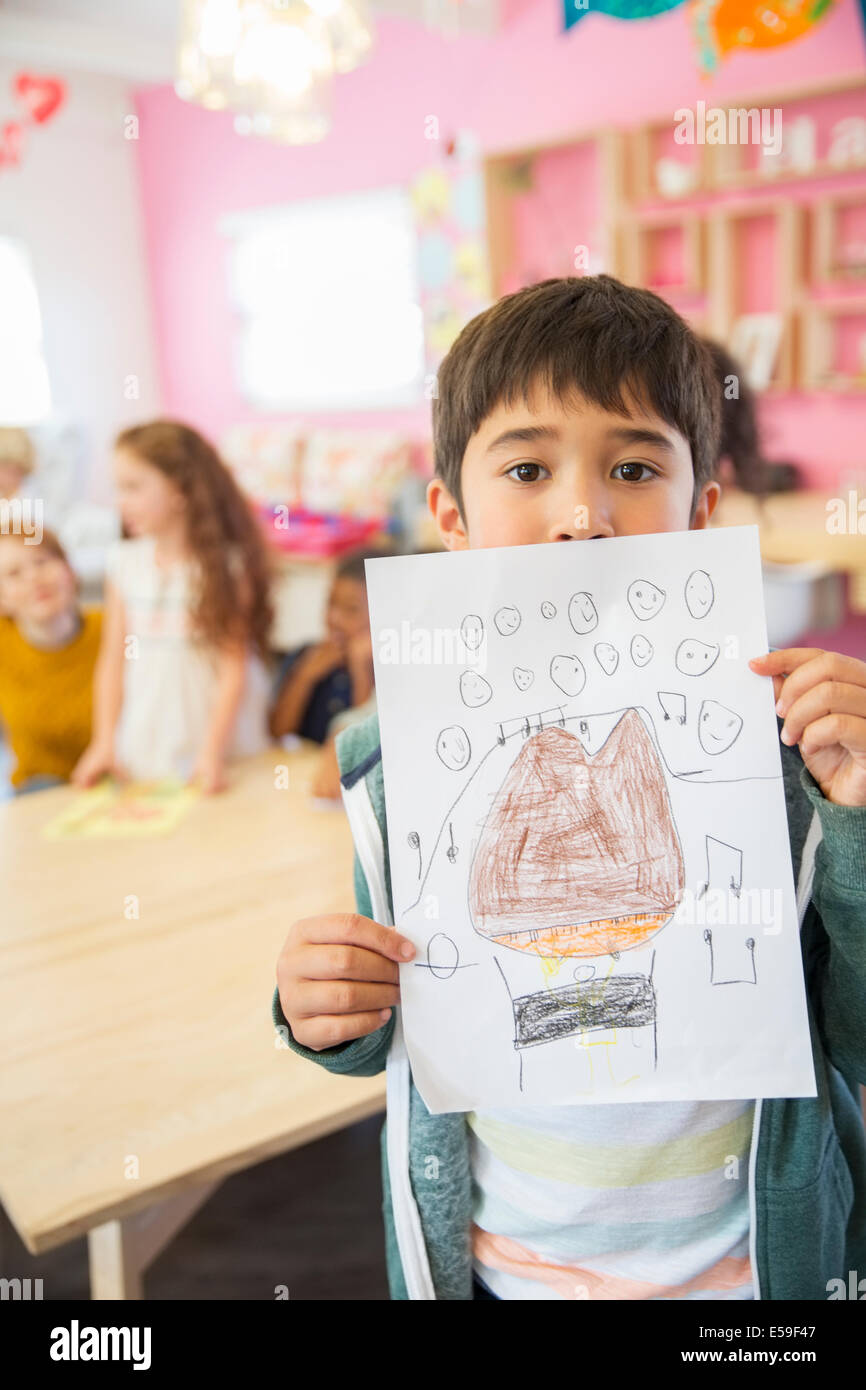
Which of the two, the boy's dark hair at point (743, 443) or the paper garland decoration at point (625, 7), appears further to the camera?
the boy's dark hair at point (743, 443)

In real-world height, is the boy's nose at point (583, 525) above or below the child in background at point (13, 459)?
below

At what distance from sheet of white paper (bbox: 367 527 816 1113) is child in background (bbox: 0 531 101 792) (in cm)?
152

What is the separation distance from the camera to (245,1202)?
1681 millimetres

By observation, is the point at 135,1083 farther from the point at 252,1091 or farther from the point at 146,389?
the point at 146,389

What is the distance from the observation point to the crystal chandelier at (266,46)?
1.80 meters

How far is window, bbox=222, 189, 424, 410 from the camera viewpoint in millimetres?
5215

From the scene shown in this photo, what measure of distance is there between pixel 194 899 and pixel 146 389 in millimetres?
5680

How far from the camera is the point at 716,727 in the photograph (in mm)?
609

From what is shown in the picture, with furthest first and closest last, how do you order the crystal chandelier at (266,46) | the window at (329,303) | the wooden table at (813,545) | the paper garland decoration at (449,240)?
1. the window at (329,303)
2. the paper garland decoration at (449,240)
3. the wooden table at (813,545)
4. the crystal chandelier at (266,46)

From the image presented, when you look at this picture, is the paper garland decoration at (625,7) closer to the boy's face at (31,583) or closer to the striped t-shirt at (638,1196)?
the striped t-shirt at (638,1196)

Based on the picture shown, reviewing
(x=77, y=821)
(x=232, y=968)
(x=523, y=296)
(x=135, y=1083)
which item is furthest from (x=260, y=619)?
(x=523, y=296)

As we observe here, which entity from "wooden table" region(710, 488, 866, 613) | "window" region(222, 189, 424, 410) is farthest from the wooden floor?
"window" region(222, 189, 424, 410)

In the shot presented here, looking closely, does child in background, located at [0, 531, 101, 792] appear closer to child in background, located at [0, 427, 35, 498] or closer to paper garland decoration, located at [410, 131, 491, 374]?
child in background, located at [0, 427, 35, 498]

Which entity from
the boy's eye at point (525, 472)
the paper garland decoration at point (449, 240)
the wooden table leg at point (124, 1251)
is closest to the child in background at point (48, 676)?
the wooden table leg at point (124, 1251)
